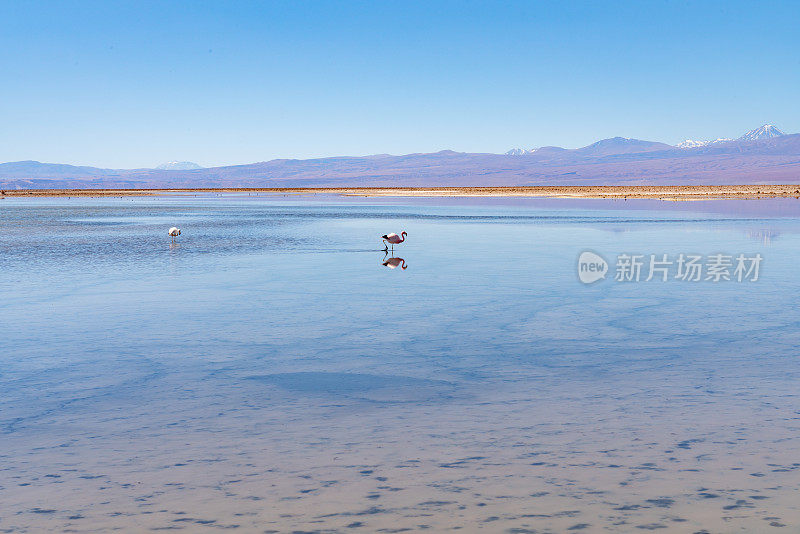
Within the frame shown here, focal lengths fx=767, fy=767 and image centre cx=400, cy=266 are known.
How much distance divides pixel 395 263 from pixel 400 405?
9.20 metres

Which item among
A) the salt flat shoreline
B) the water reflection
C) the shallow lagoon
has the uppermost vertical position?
the salt flat shoreline

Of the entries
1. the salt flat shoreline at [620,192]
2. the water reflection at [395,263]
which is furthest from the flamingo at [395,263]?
the salt flat shoreline at [620,192]

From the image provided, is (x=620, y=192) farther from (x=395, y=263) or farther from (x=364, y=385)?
(x=364, y=385)

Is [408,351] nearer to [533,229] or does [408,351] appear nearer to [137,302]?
[137,302]

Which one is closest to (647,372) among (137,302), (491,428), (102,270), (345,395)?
(491,428)

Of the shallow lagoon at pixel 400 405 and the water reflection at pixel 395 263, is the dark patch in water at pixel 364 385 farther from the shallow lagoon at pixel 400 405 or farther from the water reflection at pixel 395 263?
the water reflection at pixel 395 263

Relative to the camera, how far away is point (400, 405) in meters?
5.50

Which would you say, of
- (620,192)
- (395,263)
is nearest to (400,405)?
(395,263)

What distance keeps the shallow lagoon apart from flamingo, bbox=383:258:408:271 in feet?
6.59

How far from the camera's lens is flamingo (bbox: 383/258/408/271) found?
46.6 feet

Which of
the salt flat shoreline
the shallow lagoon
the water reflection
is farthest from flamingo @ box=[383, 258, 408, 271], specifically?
the salt flat shoreline

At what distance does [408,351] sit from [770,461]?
352cm

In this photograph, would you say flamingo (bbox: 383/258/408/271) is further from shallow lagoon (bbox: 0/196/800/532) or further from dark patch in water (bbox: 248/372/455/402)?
dark patch in water (bbox: 248/372/455/402)

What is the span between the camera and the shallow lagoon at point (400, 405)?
3.85m
